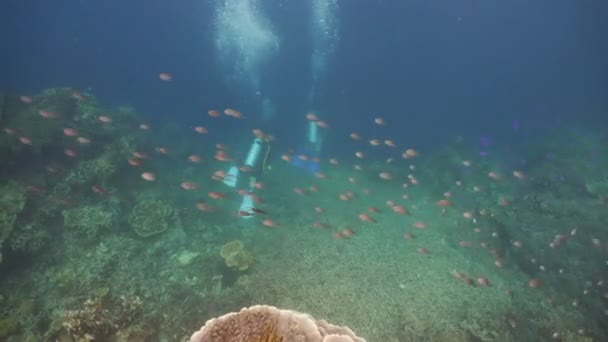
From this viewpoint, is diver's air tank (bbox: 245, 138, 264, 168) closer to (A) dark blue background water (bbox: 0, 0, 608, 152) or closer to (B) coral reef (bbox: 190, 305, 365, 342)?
(B) coral reef (bbox: 190, 305, 365, 342)

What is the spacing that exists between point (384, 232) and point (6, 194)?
1332cm

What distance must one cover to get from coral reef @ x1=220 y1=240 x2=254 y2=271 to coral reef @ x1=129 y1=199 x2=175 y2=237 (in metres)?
3.48

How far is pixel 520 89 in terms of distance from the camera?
116 metres

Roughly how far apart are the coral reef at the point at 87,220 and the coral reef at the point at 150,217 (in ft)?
2.54

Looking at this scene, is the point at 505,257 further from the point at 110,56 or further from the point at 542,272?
the point at 110,56

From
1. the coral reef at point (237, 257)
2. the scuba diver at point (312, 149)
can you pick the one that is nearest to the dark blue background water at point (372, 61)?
the scuba diver at point (312, 149)

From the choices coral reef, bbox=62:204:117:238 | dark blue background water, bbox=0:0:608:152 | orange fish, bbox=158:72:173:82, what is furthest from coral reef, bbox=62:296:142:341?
dark blue background water, bbox=0:0:608:152

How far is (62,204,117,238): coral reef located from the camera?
428 inches

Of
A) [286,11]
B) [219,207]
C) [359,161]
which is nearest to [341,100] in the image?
[286,11]

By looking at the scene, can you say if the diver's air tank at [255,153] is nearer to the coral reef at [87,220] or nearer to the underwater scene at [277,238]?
the underwater scene at [277,238]

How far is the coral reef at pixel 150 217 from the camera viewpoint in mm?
11766

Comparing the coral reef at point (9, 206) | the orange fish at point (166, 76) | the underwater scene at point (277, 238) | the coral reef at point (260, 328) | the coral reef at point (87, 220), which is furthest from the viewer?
the orange fish at point (166, 76)

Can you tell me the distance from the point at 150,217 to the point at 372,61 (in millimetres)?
68958

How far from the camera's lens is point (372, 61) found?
238 ft
